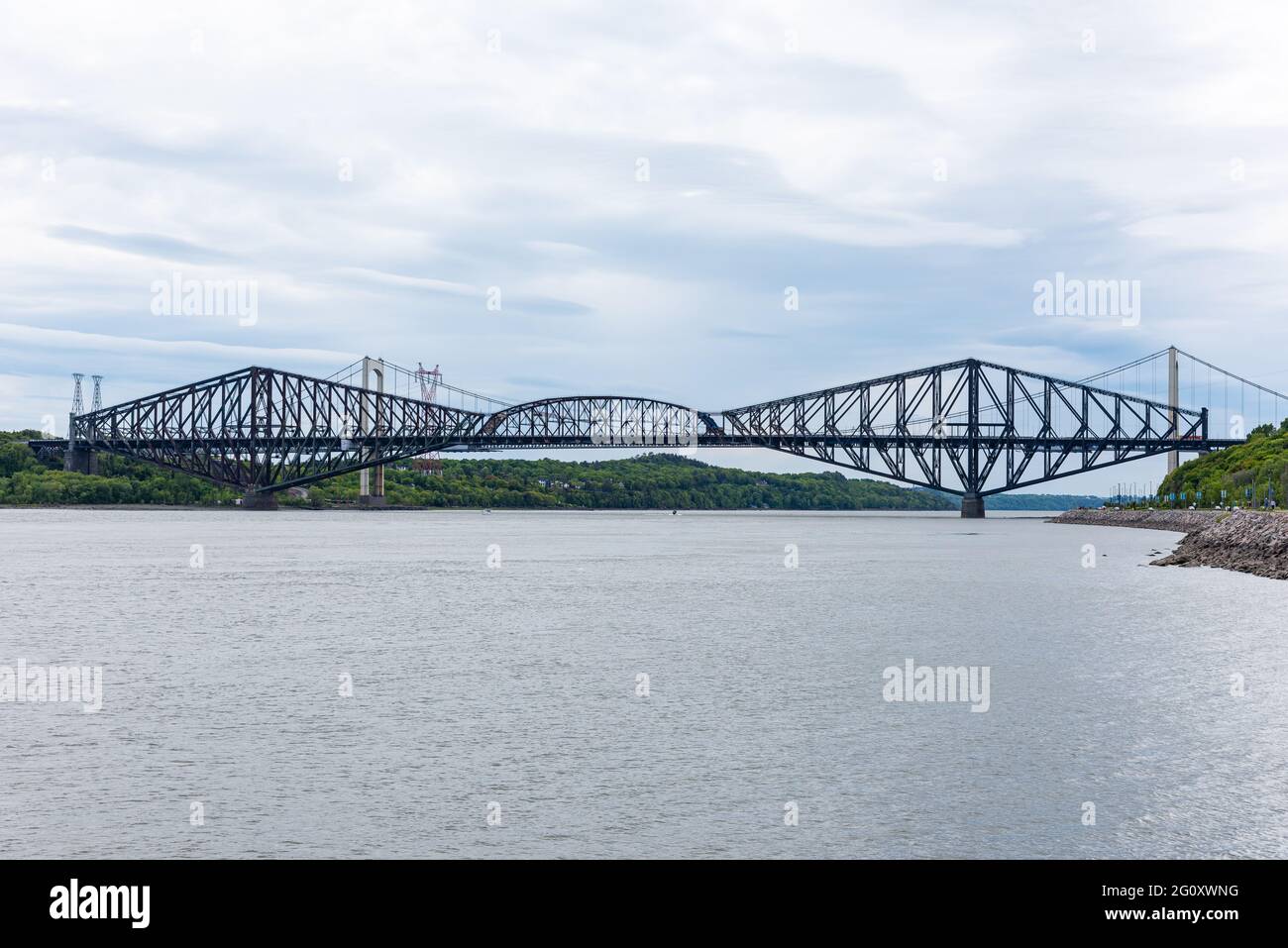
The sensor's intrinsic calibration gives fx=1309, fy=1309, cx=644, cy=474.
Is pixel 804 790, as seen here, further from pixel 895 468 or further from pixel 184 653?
pixel 895 468

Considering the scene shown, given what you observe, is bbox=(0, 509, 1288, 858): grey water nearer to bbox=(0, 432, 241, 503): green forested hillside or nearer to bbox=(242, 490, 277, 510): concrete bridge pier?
bbox=(242, 490, 277, 510): concrete bridge pier

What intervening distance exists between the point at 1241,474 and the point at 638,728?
115 m

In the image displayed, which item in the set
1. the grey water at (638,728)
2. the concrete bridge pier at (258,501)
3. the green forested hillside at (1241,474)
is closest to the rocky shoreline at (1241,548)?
the grey water at (638,728)

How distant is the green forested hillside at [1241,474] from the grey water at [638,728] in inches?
2727

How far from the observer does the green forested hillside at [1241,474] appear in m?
106

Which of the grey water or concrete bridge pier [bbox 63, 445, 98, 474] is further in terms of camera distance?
concrete bridge pier [bbox 63, 445, 98, 474]

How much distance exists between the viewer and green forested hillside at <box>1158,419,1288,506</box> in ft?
348

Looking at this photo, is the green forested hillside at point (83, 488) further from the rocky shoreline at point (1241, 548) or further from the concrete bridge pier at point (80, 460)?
the rocky shoreline at point (1241, 548)

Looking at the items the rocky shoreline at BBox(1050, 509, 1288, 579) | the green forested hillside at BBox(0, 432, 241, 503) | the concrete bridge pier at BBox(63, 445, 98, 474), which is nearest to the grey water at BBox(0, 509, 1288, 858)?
the rocky shoreline at BBox(1050, 509, 1288, 579)

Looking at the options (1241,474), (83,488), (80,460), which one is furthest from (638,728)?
(80,460)

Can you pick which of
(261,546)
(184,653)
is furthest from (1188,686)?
(261,546)

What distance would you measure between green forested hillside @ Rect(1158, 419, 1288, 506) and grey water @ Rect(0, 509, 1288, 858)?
69.3 meters

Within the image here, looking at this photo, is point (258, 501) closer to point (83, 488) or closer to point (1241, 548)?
point (83, 488)
